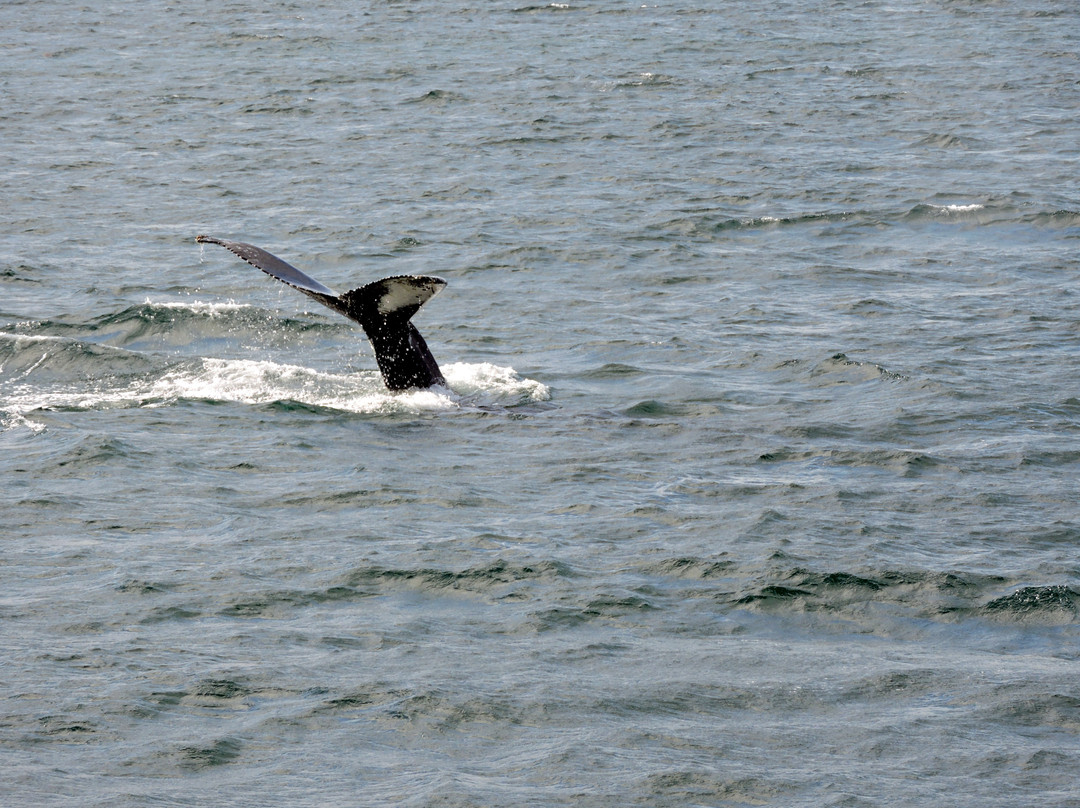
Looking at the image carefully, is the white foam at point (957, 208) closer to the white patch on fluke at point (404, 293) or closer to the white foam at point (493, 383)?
the white foam at point (493, 383)

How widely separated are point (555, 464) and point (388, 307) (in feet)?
6.16

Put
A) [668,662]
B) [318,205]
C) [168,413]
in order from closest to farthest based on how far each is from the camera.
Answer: [668,662], [168,413], [318,205]

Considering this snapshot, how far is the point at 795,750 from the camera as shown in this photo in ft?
24.4

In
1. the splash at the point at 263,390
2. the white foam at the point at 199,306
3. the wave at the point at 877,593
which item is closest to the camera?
the wave at the point at 877,593

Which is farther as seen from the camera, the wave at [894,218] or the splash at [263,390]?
the wave at [894,218]

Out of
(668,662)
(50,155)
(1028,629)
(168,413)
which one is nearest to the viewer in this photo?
(668,662)

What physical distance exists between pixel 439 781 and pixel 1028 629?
381cm

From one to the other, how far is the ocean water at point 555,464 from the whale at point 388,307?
12.6 inches

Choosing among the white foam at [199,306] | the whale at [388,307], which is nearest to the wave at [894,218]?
the white foam at [199,306]

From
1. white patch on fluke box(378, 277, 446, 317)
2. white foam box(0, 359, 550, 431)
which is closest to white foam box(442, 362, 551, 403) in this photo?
white foam box(0, 359, 550, 431)

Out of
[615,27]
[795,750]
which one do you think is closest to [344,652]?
[795,750]

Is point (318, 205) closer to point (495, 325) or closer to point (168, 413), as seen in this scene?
point (495, 325)

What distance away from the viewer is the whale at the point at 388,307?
38.5 ft

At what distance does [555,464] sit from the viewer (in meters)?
11.8
